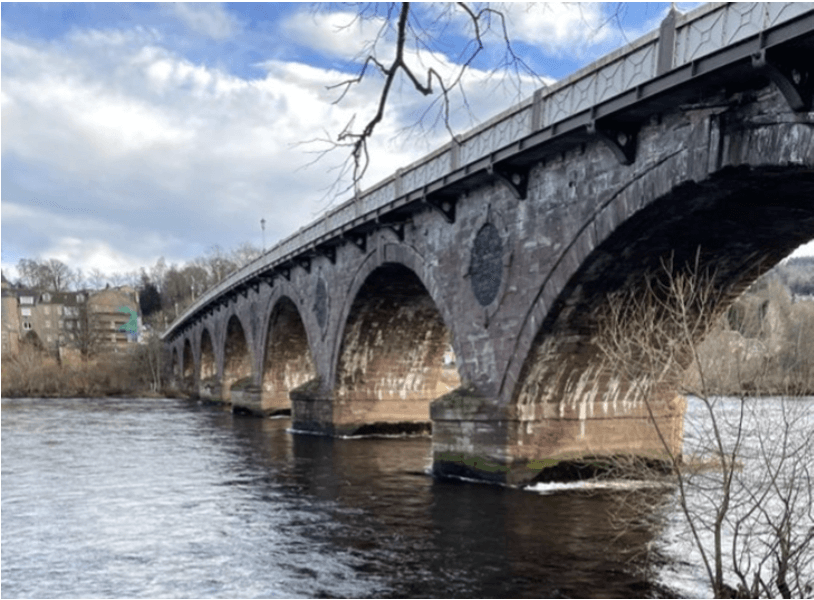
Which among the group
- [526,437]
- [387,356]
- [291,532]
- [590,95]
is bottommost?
[291,532]

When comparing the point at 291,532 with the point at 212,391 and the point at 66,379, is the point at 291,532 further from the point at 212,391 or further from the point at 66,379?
the point at 66,379

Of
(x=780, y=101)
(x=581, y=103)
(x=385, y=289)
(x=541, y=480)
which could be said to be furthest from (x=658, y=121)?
(x=385, y=289)

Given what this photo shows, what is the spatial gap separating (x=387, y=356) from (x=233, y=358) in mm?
27243

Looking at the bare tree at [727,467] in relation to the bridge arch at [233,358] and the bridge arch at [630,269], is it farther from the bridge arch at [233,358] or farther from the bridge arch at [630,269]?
the bridge arch at [233,358]

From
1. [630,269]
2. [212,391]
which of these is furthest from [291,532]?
[212,391]

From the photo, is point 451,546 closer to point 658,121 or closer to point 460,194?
point 658,121

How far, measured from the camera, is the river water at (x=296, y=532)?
9.70 m

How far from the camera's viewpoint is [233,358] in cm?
5222

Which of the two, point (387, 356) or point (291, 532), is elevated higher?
point (387, 356)

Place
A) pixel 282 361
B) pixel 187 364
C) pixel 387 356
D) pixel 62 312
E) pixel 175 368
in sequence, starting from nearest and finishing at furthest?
pixel 387 356
pixel 282 361
pixel 187 364
pixel 175 368
pixel 62 312

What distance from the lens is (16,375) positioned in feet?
191

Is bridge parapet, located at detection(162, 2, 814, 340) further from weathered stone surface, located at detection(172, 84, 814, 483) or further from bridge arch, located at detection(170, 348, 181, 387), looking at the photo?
bridge arch, located at detection(170, 348, 181, 387)

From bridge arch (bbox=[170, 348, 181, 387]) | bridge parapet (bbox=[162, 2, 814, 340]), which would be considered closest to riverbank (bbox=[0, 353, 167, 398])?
bridge arch (bbox=[170, 348, 181, 387])

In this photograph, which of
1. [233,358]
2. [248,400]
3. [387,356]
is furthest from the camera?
[233,358]
